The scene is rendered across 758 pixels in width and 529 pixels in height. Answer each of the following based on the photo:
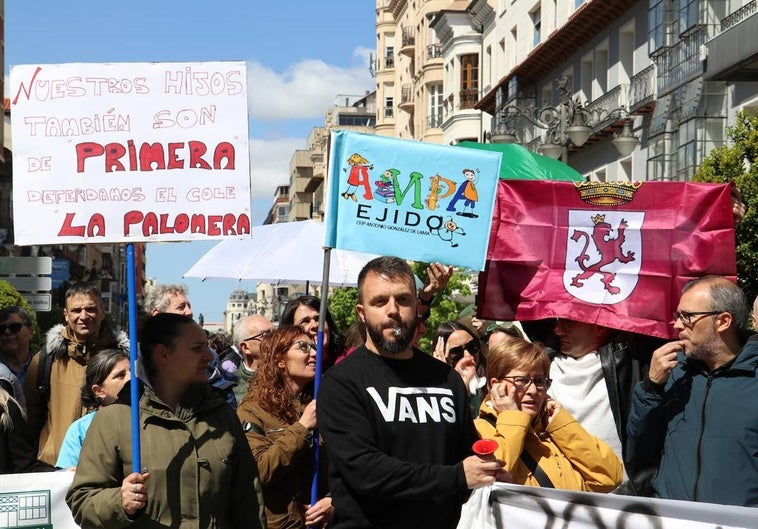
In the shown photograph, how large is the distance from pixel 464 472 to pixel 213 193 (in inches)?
69.0

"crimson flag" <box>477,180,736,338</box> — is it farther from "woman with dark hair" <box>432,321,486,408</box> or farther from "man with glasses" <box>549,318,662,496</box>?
"woman with dark hair" <box>432,321,486,408</box>

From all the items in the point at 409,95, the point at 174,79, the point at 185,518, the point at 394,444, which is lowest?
the point at 185,518

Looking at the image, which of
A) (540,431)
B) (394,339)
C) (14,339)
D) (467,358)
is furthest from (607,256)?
(14,339)

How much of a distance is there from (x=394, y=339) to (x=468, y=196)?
1515 millimetres

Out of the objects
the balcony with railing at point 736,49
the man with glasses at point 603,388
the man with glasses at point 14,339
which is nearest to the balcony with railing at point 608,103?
the balcony with railing at point 736,49

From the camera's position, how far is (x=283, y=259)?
29.6 ft

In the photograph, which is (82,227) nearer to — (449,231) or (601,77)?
(449,231)

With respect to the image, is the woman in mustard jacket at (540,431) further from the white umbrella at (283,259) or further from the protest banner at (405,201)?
the white umbrella at (283,259)

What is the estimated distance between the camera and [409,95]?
65750mm

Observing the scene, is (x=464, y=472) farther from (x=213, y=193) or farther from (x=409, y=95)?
(x=409, y=95)

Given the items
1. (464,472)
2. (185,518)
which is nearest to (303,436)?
(185,518)

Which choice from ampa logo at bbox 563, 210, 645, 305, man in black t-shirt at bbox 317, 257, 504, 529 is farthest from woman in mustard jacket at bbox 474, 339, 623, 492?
ampa logo at bbox 563, 210, 645, 305

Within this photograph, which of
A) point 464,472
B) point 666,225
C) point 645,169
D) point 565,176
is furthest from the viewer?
point 645,169

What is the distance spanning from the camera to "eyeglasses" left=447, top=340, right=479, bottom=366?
811cm
